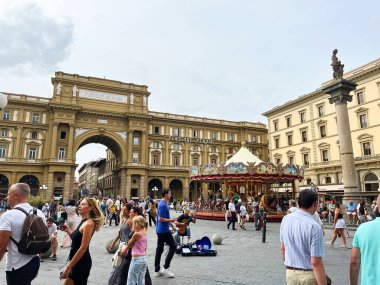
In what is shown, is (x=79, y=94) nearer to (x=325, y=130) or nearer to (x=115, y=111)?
(x=115, y=111)

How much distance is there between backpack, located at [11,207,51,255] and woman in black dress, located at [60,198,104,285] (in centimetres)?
48

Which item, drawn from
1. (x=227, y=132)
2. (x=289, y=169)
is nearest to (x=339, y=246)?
(x=289, y=169)

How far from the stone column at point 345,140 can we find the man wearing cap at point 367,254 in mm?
16242

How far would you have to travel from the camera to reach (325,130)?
39531 millimetres

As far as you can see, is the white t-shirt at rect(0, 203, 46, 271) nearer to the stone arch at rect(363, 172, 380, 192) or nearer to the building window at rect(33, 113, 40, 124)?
the stone arch at rect(363, 172, 380, 192)

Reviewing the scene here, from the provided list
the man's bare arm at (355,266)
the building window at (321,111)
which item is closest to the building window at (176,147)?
the building window at (321,111)

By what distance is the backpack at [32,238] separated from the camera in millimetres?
3250

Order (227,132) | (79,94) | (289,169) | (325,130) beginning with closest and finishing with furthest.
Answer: (289,169) → (325,130) → (79,94) → (227,132)

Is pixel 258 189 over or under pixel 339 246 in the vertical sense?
over

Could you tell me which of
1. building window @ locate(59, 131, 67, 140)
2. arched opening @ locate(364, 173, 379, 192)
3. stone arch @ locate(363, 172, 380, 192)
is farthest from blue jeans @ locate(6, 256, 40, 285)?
building window @ locate(59, 131, 67, 140)

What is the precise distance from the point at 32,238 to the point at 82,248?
624 mm

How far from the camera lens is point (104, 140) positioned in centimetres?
4778

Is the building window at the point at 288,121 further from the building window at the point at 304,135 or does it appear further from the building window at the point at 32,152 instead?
the building window at the point at 32,152

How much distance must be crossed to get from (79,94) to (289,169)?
33.2 m
